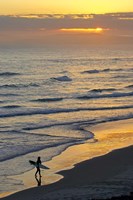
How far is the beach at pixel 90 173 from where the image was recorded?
16281 mm

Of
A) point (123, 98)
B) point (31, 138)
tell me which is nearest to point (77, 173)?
point (31, 138)

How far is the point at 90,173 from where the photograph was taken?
20.2 m

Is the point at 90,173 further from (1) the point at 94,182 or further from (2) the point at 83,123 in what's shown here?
(2) the point at 83,123

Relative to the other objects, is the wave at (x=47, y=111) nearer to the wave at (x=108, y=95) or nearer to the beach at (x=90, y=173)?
the wave at (x=108, y=95)

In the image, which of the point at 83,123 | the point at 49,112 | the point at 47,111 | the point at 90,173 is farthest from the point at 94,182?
the point at 47,111

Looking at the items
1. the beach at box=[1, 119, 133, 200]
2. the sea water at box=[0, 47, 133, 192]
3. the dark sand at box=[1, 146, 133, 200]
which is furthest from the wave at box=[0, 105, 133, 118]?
the dark sand at box=[1, 146, 133, 200]

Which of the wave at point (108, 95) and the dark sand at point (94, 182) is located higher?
the wave at point (108, 95)

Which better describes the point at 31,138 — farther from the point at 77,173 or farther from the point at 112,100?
the point at 112,100

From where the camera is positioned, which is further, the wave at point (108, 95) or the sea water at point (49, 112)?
the wave at point (108, 95)

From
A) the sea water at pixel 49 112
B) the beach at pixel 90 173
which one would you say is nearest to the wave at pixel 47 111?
the sea water at pixel 49 112

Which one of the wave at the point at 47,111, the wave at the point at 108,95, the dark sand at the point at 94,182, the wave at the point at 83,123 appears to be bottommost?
the dark sand at the point at 94,182

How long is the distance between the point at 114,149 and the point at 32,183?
698 cm

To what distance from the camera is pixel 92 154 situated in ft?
76.5

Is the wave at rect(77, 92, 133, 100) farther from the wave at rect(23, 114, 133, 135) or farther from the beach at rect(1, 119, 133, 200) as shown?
the beach at rect(1, 119, 133, 200)
